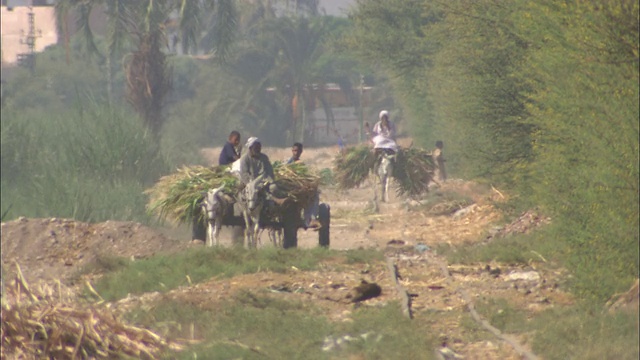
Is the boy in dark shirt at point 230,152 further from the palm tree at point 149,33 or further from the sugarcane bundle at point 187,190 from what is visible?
the palm tree at point 149,33

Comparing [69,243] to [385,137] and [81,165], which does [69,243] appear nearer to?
[385,137]

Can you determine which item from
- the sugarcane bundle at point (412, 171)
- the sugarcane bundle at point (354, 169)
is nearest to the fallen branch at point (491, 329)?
the sugarcane bundle at point (412, 171)

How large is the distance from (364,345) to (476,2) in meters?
12.1

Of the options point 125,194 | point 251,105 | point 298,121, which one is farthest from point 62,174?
point 298,121

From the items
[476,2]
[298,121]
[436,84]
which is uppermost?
[476,2]

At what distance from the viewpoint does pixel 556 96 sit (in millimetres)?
11742

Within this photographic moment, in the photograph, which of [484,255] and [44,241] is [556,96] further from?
[44,241]

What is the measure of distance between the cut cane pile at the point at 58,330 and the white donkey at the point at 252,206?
628 cm

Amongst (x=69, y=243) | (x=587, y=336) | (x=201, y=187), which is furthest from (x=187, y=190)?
(x=587, y=336)

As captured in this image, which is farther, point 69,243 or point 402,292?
point 69,243

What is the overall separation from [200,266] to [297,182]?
2.34 meters

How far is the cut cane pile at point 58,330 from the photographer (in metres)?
8.91

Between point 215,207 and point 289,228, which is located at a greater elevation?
point 215,207

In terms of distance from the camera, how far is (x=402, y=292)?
42.3ft
